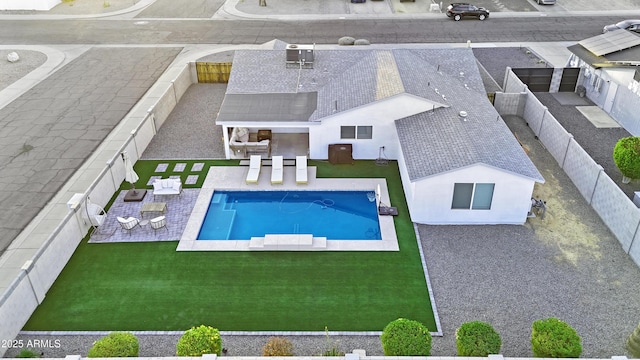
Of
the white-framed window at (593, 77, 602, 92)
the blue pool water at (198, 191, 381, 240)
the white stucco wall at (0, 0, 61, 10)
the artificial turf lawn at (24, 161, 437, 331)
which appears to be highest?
the white stucco wall at (0, 0, 61, 10)

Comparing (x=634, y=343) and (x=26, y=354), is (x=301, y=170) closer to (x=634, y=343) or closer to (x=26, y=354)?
(x=26, y=354)

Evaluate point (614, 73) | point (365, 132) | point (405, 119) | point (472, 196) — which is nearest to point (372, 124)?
point (365, 132)

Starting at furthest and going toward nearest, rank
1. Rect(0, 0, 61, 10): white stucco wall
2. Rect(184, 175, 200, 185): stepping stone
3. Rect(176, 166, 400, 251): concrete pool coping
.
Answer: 1. Rect(0, 0, 61, 10): white stucco wall
2. Rect(184, 175, 200, 185): stepping stone
3. Rect(176, 166, 400, 251): concrete pool coping

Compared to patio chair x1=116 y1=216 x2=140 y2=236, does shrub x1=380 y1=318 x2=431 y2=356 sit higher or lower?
higher

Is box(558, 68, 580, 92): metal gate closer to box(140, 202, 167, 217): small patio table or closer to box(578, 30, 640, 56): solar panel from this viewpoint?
box(578, 30, 640, 56): solar panel

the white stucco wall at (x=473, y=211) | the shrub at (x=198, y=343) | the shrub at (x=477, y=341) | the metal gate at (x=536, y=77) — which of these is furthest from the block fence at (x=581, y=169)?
the shrub at (x=198, y=343)

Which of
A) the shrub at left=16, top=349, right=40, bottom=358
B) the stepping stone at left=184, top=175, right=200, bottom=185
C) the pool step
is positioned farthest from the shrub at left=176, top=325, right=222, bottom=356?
the stepping stone at left=184, top=175, right=200, bottom=185

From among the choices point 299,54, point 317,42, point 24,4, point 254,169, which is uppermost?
point 299,54
